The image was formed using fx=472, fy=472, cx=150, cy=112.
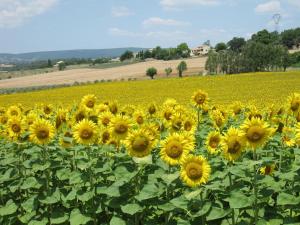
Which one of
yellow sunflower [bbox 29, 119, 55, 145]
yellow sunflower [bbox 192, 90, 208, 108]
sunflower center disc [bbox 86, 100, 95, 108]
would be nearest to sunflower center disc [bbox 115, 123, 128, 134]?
yellow sunflower [bbox 29, 119, 55, 145]

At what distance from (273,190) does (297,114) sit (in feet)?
7.89

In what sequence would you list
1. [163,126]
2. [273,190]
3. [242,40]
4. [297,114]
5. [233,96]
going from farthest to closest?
[242,40], [233,96], [163,126], [297,114], [273,190]

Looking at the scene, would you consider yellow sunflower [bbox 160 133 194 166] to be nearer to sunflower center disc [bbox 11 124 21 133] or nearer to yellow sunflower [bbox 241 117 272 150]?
yellow sunflower [bbox 241 117 272 150]

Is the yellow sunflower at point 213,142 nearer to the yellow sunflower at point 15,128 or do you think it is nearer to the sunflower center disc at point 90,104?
the yellow sunflower at point 15,128

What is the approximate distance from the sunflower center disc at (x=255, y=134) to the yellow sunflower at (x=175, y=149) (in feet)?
2.21

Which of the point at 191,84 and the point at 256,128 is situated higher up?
the point at 256,128

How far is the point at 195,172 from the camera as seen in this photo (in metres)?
4.95

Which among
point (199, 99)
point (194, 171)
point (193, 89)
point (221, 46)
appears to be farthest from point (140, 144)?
point (221, 46)

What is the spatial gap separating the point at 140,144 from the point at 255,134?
135 cm

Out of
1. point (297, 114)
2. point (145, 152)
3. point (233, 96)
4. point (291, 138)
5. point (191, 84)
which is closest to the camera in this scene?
point (145, 152)

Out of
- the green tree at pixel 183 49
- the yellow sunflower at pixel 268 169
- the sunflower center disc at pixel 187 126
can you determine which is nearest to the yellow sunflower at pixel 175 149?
the yellow sunflower at pixel 268 169

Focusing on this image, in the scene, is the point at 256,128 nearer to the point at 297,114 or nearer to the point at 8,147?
the point at 297,114

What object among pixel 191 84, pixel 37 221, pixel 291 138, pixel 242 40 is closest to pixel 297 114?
pixel 291 138

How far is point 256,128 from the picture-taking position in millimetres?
5105
